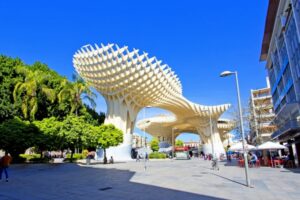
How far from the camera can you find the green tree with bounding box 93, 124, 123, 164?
34.4 metres

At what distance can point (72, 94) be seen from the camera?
39.4 metres

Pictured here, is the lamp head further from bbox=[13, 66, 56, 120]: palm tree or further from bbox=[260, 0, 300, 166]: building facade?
bbox=[13, 66, 56, 120]: palm tree

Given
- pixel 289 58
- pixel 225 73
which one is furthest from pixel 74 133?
pixel 289 58

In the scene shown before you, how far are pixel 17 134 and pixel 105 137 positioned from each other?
478 inches

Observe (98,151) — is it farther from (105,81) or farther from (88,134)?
(88,134)

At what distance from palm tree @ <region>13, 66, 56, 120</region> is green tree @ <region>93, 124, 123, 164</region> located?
840 centimetres

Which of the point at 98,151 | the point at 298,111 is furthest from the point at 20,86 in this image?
the point at 298,111

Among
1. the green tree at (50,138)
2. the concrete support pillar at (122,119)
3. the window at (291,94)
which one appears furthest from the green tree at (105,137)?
the window at (291,94)

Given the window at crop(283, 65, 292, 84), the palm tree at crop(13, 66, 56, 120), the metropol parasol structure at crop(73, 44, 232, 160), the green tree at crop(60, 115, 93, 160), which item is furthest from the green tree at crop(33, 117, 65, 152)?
the window at crop(283, 65, 292, 84)

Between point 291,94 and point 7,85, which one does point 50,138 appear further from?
point 291,94

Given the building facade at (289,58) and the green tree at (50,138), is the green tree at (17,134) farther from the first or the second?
the building facade at (289,58)

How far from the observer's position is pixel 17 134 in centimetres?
2752

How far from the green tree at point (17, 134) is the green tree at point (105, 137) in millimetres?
7369

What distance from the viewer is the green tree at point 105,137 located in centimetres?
3444
